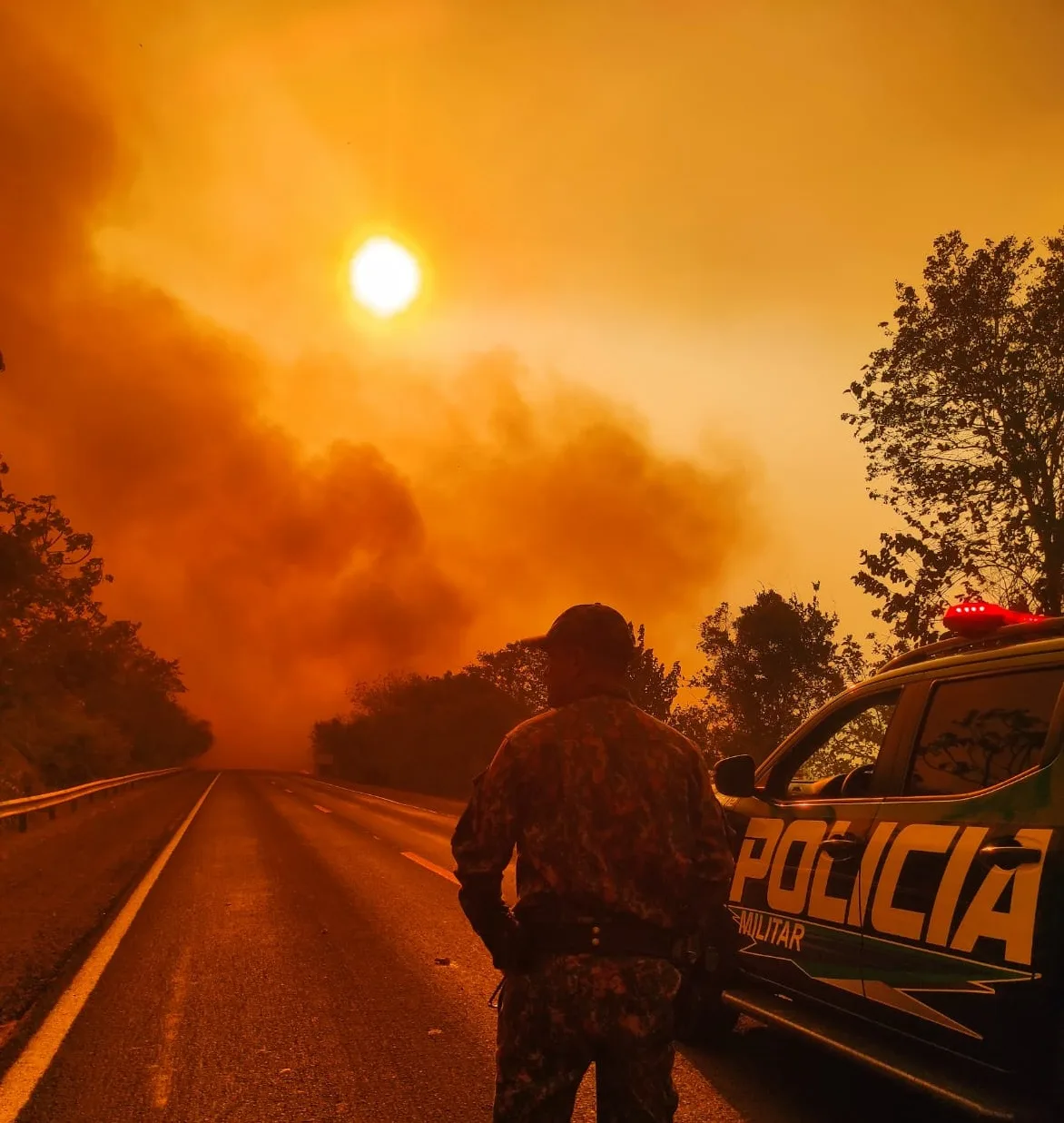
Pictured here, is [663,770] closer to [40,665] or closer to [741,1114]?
[741,1114]

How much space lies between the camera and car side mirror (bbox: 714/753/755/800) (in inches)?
195

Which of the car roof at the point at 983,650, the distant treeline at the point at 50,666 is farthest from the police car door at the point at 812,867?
the distant treeline at the point at 50,666

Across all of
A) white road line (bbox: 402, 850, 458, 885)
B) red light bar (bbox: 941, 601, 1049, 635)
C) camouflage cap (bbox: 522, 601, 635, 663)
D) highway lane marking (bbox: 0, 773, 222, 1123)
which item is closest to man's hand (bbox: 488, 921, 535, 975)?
camouflage cap (bbox: 522, 601, 635, 663)

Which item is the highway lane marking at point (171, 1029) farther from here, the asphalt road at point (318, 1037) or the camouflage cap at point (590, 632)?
the camouflage cap at point (590, 632)

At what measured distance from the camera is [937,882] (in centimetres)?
360

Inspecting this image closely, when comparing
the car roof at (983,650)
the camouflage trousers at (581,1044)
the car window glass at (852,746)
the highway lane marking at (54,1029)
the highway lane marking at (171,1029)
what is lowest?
the highway lane marking at (54,1029)

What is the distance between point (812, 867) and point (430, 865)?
10.0 m

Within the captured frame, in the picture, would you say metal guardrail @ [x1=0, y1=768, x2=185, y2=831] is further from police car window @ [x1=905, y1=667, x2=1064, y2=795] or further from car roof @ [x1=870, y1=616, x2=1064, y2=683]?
police car window @ [x1=905, y1=667, x2=1064, y2=795]

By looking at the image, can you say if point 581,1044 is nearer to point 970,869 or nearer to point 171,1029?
point 970,869

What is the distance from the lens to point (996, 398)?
74.3 feet

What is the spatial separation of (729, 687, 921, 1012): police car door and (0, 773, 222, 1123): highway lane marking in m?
3.46

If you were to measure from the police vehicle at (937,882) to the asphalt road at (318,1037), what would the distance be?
1.84 feet

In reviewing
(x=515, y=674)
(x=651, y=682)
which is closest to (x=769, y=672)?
(x=651, y=682)

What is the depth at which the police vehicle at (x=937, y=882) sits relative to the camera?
3145 mm
